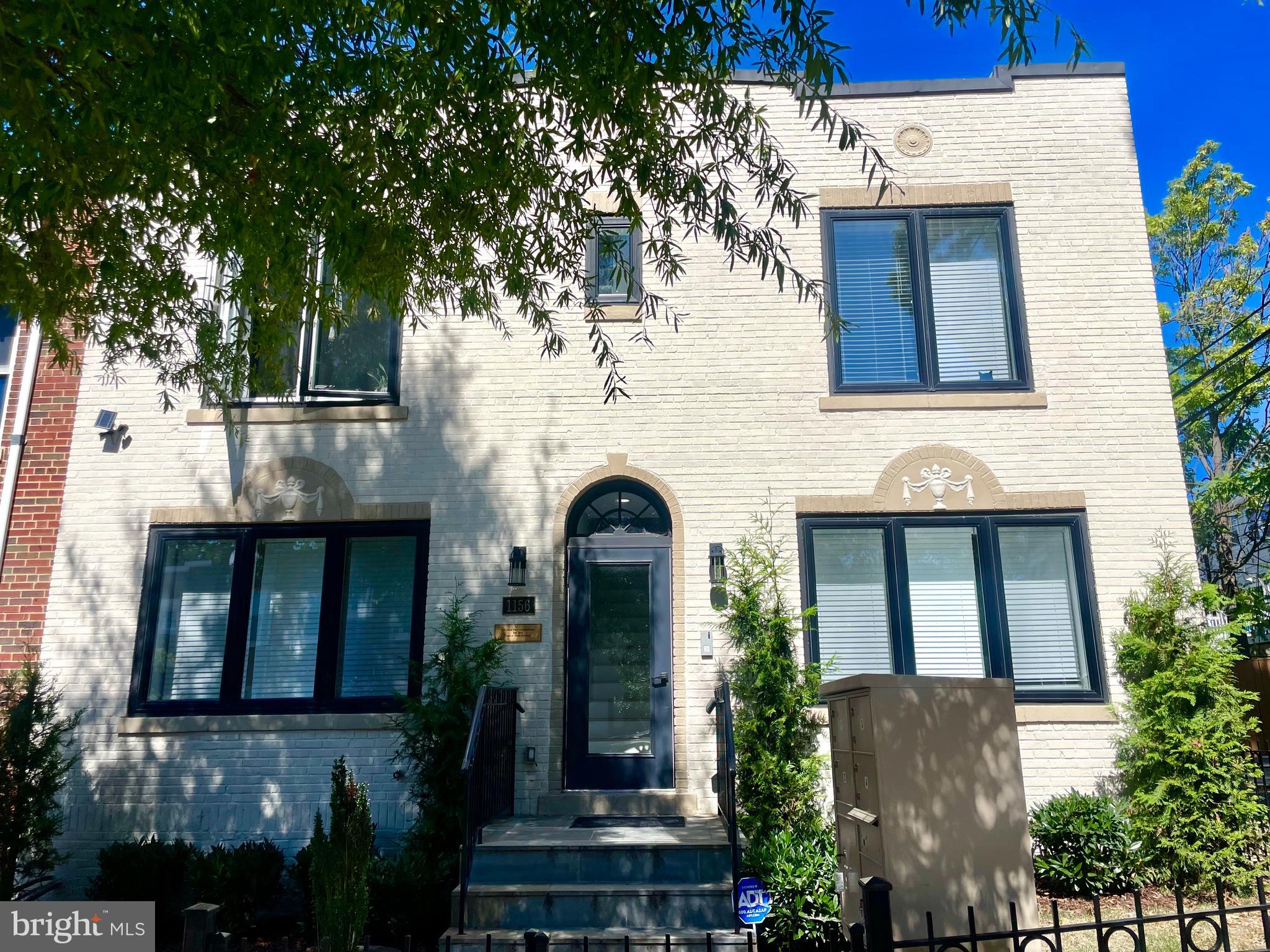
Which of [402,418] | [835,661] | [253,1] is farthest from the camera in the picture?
[402,418]

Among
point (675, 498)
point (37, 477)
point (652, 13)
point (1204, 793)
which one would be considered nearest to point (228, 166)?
point (652, 13)

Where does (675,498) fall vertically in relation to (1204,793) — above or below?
above

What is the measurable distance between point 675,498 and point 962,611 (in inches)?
114

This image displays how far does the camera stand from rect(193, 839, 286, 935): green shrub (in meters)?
7.54

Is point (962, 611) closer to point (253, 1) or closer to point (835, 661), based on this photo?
point (835, 661)

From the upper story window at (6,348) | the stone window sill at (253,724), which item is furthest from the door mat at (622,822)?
the upper story window at (6,348)

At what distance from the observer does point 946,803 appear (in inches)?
191

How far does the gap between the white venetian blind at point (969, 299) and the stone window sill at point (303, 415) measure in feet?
18.0

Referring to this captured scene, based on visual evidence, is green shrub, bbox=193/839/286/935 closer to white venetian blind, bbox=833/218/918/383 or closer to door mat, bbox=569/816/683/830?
door mat, bbox=569/816/683/830

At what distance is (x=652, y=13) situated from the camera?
182 inches

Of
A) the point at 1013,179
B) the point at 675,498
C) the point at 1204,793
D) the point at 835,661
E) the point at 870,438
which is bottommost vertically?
the point at 1204,793

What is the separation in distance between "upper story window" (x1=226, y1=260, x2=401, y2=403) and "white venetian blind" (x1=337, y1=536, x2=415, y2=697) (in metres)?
→ 1.53

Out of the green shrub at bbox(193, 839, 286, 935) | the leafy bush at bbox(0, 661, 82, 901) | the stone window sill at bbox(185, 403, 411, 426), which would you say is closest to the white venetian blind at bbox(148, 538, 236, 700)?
the leafy bush at bbox(0, 661, 82, 901)

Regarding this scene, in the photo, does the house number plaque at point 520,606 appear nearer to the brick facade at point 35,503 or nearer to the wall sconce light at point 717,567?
the wall sconce light at point 717,567
